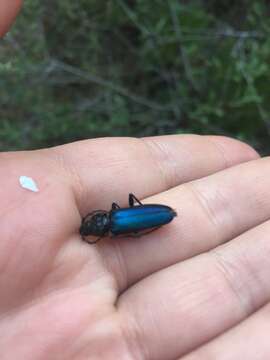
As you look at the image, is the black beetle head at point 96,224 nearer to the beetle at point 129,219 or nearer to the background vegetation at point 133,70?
the beetle at point 129,219

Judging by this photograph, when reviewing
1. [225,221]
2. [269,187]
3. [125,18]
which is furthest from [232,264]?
[125,18]

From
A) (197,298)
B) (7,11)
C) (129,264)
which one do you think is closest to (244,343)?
(197,298)

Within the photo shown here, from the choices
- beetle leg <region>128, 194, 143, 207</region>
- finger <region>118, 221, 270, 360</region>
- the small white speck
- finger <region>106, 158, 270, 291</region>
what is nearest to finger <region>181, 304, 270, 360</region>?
finger <region>118, 221, 270, 360</region>

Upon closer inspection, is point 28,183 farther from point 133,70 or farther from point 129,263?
point 133,70

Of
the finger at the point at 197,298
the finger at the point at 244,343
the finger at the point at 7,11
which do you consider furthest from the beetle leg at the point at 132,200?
the finger at the point at 7,11

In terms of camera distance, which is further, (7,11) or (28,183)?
(28,183)

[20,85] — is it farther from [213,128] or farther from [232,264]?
[232,264]

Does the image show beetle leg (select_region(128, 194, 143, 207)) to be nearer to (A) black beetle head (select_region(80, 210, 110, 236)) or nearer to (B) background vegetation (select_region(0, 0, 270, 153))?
(A) black beetle head (select_region(80, 210, 110, 236))
